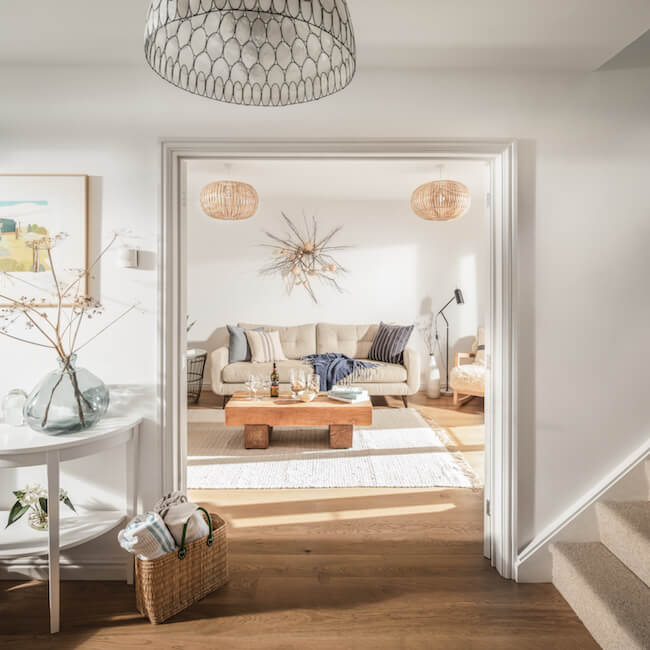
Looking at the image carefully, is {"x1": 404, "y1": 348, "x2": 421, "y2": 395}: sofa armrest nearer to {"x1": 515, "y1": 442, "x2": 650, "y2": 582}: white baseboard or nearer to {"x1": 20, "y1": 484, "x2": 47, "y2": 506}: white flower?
{"x1": 515, "y1": 442, "x2": 650, "y2": 582}: white baseboard

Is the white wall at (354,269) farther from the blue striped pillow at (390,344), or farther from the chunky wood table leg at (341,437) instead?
the chunky wood table leg at (341,437)

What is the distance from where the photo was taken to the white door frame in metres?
2.10

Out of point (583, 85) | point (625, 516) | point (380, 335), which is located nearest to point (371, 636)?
point (625, 516)

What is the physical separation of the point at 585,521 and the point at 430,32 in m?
2.14

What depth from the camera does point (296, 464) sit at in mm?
3584

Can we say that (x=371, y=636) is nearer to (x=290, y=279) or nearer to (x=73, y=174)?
(x=73, y=174)

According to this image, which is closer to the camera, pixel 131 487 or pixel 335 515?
pixel 131 487

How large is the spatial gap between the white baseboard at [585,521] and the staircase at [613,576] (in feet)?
0.13

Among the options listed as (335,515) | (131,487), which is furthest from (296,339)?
(131,487)

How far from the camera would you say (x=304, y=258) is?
621cm

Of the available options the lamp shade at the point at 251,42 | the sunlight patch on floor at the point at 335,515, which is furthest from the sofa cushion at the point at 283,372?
the lamp shade at the point at 251,42

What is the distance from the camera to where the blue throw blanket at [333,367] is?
5.26 metres

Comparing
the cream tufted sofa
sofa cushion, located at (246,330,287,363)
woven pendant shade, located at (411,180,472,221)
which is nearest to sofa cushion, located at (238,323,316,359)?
the cream tufted sofa

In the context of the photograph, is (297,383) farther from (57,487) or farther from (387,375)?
(57,487)
